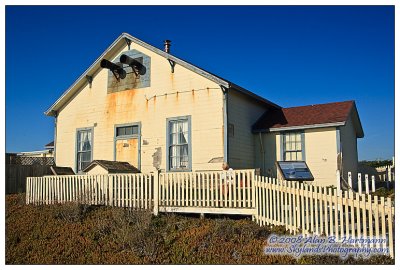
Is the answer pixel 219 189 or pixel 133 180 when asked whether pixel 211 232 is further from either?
pixel 133 180

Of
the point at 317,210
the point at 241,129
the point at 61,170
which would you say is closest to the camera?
the point at 317,210

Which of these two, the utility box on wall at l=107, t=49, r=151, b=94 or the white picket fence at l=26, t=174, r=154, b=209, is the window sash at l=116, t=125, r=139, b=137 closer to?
the utility box on wall at l=107, t=49, r=151, b=94

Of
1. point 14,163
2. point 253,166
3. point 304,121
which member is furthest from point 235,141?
point 14,163

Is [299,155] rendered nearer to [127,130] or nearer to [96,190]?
[127,130]

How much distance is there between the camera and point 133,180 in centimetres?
1266

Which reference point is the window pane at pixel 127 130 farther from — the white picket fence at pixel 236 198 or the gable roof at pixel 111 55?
the white picket fence at pixel 236 198

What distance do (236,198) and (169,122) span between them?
609 cm

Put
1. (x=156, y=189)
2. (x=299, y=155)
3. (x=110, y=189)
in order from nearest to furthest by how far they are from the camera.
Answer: (x=156, y=189)
(x=110, y=189)
(x=299, y=155)

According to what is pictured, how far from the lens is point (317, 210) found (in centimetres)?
887

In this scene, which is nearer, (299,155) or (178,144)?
(178,144)

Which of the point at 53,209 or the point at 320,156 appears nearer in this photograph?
the point at 53,209

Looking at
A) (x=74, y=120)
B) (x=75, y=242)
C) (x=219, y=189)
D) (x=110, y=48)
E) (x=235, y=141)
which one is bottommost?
(x=75, y=242)

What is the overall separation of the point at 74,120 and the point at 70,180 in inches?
223

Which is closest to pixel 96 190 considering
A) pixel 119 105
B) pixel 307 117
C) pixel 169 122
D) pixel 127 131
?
pixel 169 122
